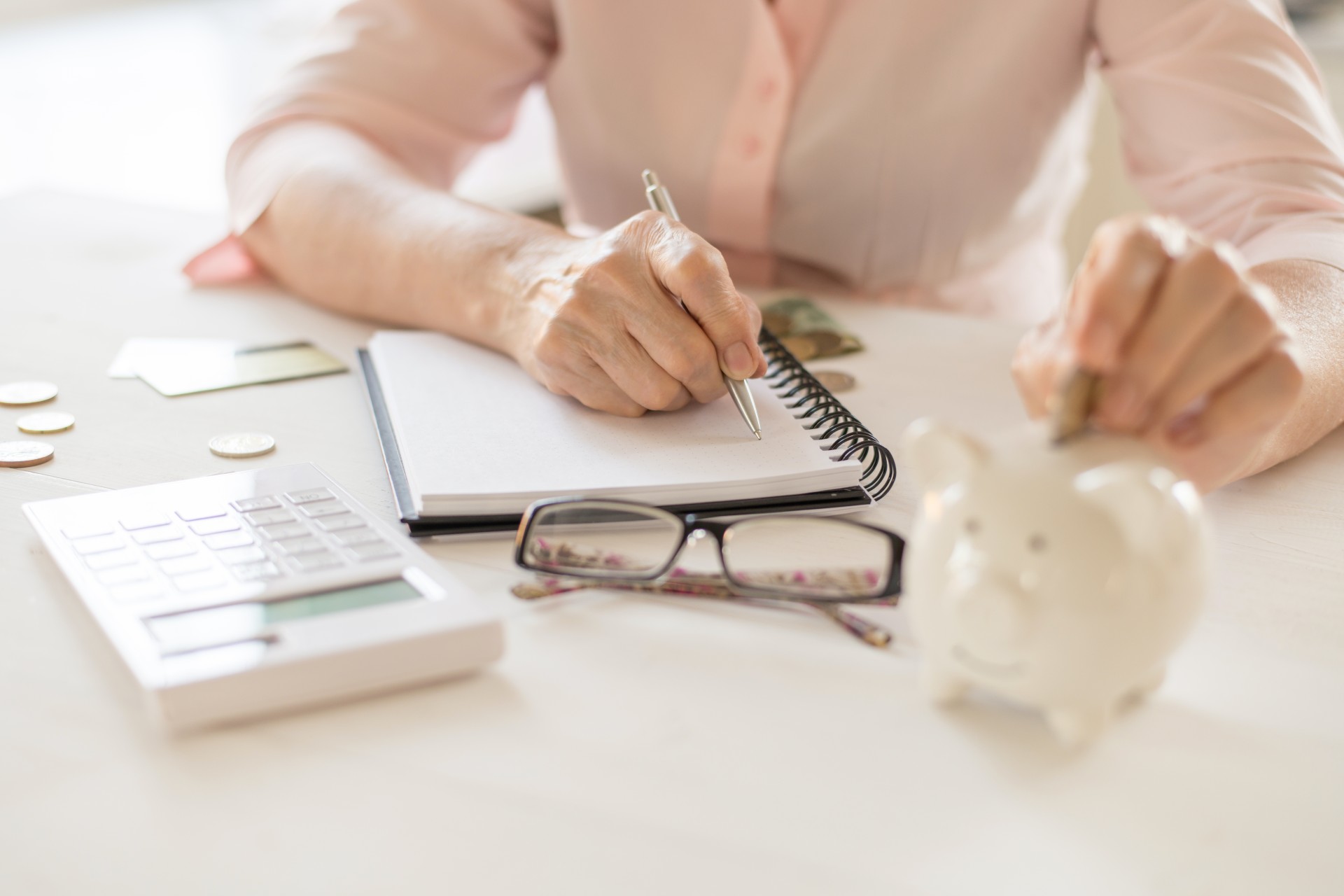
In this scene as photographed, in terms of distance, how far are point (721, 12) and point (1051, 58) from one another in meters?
0.33

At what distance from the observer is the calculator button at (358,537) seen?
1.87 ft

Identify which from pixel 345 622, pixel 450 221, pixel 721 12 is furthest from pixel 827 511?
pixel 721 12

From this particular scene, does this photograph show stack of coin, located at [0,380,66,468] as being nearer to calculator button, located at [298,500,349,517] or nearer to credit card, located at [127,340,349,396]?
credit card, located at [127,340,349,396]

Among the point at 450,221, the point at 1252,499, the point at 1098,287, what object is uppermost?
the point at 1098,287

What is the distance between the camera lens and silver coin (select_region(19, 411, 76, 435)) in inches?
30.2

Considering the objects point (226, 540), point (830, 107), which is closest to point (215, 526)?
point (226, 540)

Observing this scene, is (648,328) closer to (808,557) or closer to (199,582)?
(808,557)

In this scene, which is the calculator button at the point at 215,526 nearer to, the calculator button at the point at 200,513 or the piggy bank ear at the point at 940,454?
the calculator button at the point at 200,513

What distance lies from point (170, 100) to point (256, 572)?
2168 millimetres

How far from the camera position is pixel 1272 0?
3.34ft

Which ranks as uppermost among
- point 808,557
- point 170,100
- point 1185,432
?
point 1185,432

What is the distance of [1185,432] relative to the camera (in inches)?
18.8

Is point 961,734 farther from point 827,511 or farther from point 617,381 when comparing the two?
point 617,381

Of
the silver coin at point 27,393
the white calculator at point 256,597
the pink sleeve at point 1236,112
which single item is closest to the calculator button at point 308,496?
the white calculator at point 256,597
